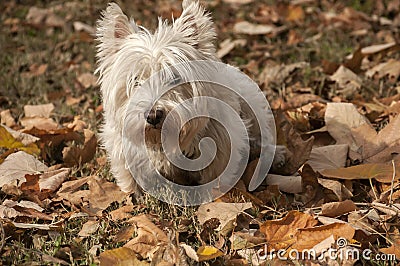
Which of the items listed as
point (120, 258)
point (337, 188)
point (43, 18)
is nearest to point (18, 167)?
point (120, 258)

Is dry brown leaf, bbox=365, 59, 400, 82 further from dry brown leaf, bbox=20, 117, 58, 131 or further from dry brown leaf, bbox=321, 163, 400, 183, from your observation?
dry brown leaf, bbox=20, 117, 58, 131

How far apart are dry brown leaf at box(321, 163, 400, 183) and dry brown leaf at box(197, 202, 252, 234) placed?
1.93 ft

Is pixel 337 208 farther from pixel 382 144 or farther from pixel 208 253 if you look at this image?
pixel 382 144

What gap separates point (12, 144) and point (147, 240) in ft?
4.91

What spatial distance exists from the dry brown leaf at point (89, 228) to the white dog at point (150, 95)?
481mm

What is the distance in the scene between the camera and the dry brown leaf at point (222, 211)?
2844 millimetres

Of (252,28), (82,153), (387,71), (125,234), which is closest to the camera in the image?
(125,234)

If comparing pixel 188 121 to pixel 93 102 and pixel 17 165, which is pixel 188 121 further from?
pixel 93 102

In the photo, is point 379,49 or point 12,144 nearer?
point 12,144

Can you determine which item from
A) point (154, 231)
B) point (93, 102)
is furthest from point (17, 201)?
point (93, 102)

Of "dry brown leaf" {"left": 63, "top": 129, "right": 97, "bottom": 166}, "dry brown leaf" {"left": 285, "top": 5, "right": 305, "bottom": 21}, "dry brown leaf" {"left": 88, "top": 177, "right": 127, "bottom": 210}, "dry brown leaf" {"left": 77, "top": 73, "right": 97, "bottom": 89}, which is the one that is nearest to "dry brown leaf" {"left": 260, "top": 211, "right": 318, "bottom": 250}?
"dry brown leaf" {"left": 88, "top": 177, "right": 127, "bottom": 210}

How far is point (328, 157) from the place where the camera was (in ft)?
11.6

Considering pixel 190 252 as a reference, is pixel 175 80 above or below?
above

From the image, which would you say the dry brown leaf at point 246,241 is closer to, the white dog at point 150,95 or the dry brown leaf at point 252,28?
the white dog at point 150,95
